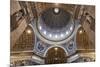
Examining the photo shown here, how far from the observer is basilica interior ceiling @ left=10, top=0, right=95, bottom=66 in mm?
2008

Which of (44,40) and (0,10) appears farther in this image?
(44,40)

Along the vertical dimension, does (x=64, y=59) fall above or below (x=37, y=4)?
below

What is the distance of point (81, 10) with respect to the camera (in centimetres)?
222

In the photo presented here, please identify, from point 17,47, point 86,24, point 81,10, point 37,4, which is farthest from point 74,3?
point 17,47

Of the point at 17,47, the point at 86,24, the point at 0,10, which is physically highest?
the point at 0,10

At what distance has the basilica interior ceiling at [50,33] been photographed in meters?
2.01

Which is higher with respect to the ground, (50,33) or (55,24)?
(55,24)

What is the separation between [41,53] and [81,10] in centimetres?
72

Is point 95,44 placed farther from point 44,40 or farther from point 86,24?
point 44,40

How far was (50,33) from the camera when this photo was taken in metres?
2.13

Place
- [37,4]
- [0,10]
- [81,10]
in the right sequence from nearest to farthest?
[0,10], [37,4], [81,10]

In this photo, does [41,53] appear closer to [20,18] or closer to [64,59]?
[64,59]

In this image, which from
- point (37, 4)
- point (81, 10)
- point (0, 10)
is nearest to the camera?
point (0, 10)
